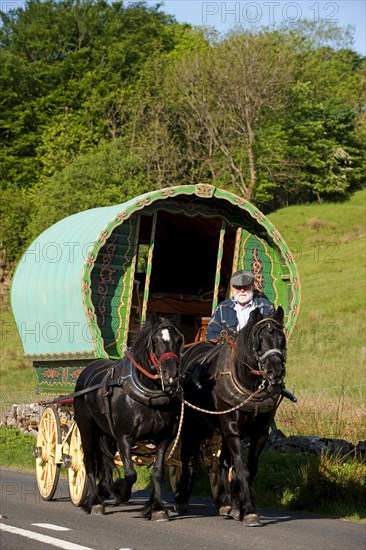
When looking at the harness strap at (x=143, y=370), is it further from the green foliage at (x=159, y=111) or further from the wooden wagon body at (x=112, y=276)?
the green foliage at (x=159, y=111)

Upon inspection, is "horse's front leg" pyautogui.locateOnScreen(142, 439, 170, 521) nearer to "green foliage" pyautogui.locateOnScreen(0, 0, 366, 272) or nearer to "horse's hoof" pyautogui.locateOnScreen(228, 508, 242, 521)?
"horse's hoof" pyautogui.locateOnScreen(228, 508, 242, 521)

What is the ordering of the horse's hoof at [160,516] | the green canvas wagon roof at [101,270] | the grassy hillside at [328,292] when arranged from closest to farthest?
1. the horse's hoof at [160,516]
2. the green canvas wagon roof at [101,270]
3. the grassy hillside at [328,292]

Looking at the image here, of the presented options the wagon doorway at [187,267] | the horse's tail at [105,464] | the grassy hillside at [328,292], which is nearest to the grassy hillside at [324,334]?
the grassy hillside at [328,292]

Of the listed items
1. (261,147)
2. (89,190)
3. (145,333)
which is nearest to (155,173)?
(89,190)

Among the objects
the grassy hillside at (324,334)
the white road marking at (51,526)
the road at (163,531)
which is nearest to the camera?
the road at (163,531)

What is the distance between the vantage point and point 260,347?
30.5 ft

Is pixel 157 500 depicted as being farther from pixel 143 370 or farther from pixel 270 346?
pixel 270 346

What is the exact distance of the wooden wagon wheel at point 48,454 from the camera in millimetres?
11898

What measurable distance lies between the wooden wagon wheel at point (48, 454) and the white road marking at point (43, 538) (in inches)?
104

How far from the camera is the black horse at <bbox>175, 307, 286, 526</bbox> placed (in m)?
9.24

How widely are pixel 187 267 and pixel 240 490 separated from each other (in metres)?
7.28

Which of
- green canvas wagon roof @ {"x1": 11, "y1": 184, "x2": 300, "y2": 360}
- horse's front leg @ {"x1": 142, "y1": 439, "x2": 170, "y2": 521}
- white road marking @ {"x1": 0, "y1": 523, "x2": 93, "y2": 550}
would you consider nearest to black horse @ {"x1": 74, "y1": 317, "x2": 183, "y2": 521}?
horse's front leg @ {"x1": 142, "y1": 439, "x2": 170, "y2": 521}

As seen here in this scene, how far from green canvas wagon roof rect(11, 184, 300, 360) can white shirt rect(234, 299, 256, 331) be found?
7.26ft

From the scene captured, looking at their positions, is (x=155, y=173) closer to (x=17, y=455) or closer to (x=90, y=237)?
(x=17, y=455)
